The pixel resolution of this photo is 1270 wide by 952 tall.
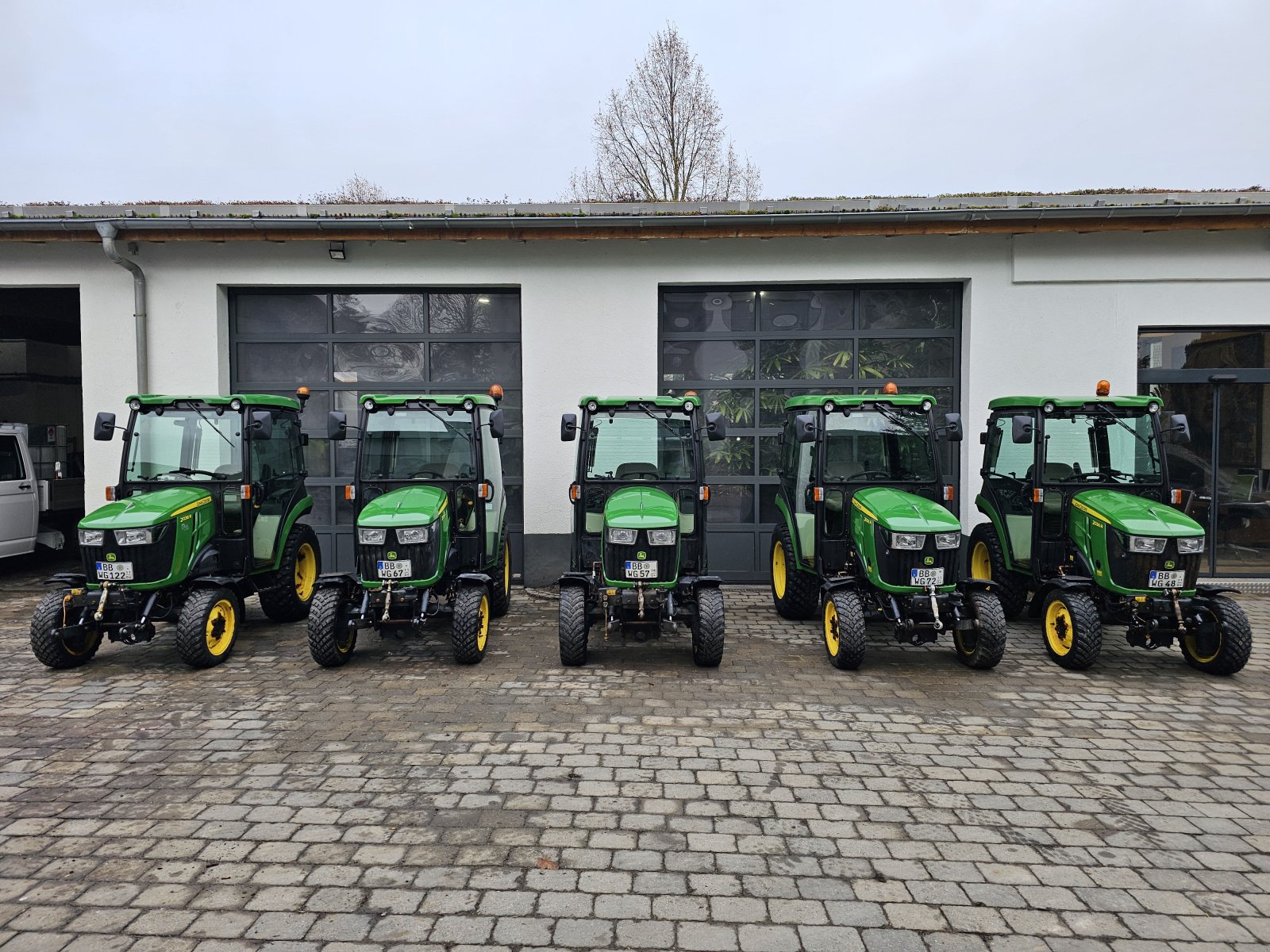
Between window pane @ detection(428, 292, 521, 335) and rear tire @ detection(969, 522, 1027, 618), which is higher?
window pane @ detection(428, 292, 521, 335)

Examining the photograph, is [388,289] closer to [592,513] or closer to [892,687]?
[592,513]

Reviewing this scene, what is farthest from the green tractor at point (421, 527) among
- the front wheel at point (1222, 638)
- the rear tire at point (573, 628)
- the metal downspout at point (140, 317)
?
the front wheel at point (1222, 638)

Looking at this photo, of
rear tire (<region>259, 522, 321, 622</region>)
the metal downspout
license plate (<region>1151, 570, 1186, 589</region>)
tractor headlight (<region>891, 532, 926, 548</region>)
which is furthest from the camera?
the metal downspout

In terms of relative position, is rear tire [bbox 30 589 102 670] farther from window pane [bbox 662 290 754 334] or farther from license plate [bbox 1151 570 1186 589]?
license plate [bbox 1151 570 1186 589]

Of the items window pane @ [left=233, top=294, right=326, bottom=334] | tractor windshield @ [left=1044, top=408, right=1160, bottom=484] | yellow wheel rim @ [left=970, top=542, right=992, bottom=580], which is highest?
window pane @ [left=233, top=294, right=326, bottom=334]

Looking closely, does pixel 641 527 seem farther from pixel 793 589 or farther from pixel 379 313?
pixel 379 313

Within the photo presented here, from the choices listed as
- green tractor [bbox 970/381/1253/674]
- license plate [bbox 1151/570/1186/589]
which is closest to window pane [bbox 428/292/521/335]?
green tractor [bbox 970/381/1253/674]

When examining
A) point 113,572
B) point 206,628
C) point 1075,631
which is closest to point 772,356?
point 1075,631

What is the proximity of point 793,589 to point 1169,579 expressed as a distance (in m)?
3.00

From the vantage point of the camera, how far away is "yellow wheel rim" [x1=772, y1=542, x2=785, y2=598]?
7.68 metres

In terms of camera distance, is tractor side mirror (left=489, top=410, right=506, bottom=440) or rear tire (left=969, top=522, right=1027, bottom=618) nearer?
tractor side mirror (left=489, top=410, right=506, bottom=440)

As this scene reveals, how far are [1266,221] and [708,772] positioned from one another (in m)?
9.18

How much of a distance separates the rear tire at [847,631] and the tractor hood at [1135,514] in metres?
2.07

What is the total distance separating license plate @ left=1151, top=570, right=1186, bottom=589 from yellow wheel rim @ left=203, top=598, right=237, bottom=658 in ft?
23.5
